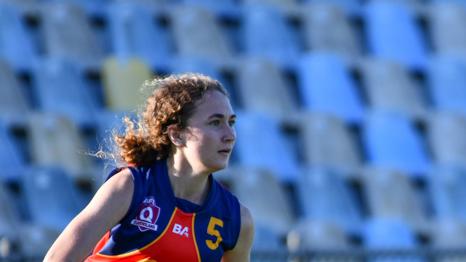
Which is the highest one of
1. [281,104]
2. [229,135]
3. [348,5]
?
[348,5]

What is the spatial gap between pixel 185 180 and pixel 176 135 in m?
0.17

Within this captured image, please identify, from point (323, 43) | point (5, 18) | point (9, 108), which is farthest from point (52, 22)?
point (323, 43)

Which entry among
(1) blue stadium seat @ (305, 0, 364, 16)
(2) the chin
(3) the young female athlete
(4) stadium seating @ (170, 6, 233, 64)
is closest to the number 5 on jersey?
(3) the young female athlete

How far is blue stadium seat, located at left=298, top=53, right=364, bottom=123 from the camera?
14.0m

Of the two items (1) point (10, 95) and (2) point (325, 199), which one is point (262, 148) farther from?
(1) point (10, 95)

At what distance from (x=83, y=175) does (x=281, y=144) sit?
238 centimetres

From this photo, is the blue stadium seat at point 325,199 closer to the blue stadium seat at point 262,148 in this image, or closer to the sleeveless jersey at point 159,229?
the blue stadium seat at point 262,148

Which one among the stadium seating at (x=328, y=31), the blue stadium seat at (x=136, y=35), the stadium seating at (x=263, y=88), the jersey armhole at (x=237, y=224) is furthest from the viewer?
the stadium seating at (x=328, y=31)

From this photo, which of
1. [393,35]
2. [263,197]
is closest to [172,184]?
[263,197]

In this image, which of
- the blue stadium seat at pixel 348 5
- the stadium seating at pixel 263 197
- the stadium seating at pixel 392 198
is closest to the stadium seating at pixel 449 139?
the stadium seating at pixel 392 198

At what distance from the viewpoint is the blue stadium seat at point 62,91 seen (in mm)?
12586

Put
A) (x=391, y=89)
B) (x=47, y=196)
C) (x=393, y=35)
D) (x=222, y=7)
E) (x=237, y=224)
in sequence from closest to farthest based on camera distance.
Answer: (x=237, y=224) < (x=47, y=196) < (x=391, y=89) < (x=222, y=7) < (x=393, y=35)

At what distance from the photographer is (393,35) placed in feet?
49.4

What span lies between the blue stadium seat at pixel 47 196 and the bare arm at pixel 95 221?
6.90 meters
